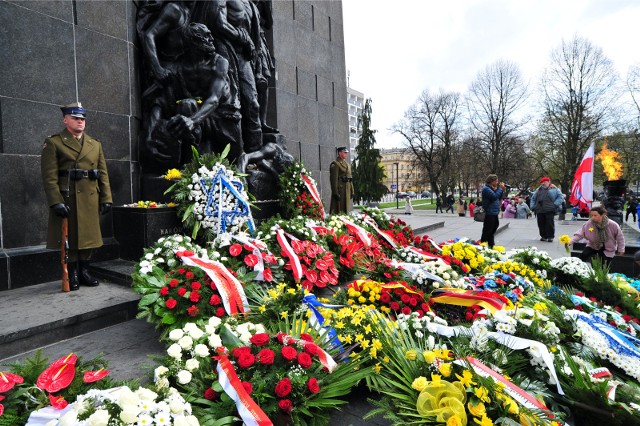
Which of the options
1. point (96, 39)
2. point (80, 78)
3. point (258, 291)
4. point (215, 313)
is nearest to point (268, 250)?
point (258, 291)

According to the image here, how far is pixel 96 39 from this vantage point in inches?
203

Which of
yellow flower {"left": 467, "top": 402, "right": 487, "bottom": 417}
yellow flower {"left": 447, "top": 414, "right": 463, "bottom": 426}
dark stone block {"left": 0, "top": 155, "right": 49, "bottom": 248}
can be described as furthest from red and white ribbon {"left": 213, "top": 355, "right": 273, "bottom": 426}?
dark stone block {"left": 0, "top": 155, "right": 49, "bottom": 248}

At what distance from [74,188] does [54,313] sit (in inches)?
54.1

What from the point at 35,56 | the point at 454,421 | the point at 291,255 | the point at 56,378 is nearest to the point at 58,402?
the point at 56,378

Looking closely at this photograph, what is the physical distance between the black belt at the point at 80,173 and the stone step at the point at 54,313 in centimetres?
117

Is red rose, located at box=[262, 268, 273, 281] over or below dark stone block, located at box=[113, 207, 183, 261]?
below

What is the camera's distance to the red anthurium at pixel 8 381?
5.25 feet

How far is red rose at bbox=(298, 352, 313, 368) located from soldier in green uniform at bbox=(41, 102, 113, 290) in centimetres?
304

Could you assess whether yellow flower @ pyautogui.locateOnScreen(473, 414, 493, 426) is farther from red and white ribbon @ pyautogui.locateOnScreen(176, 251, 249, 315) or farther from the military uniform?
the military uniform

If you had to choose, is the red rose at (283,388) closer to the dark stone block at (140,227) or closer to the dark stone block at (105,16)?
the dark stone block at (140,227)

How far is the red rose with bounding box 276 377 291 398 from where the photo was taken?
6.07 ft

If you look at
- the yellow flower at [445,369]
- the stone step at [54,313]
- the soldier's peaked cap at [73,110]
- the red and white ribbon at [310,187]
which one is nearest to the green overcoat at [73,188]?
the soldier's peaked cap at [73,110]

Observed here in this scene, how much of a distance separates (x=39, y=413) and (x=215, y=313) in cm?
141

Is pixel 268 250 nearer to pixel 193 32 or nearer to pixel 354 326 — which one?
pixel 354 326
